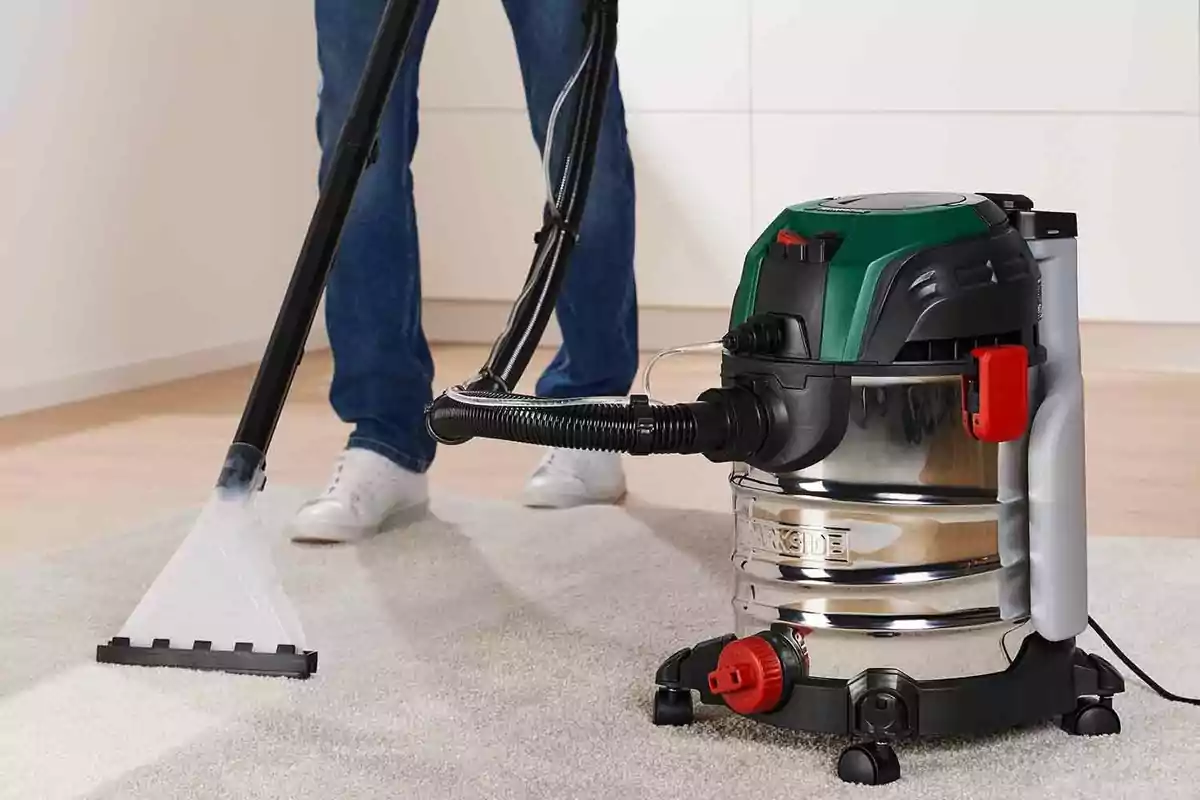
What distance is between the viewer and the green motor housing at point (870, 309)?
3.13 ft

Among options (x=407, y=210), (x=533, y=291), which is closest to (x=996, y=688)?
(x=533, y=291)

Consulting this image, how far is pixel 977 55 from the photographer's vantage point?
9.72 ft

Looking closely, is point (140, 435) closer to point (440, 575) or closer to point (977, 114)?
point (440, 575)

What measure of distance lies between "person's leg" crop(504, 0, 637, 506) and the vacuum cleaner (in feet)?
2.41

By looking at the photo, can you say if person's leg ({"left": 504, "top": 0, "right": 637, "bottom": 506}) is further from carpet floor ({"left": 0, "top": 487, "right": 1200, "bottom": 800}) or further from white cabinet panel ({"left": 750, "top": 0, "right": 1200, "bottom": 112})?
white cabinet panel ({"left": 750, "top": 0, "right": 1200, "bottom": 112})

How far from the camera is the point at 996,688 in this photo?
39.4 inches

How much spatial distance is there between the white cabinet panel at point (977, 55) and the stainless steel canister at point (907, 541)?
2.12 m

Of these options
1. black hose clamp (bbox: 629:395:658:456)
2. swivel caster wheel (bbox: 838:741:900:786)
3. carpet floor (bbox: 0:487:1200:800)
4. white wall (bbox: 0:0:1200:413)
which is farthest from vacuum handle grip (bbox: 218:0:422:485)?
white wall (bbox: 0:0:1200:413)

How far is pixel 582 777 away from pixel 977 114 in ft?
7.42

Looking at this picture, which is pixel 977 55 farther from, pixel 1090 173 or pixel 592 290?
pixel 592 290

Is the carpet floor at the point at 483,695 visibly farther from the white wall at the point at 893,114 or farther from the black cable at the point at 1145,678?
the white wall at the point at 893,114

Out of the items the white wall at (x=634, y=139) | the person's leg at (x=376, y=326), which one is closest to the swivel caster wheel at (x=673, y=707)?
the person's leg at (x=376, y=326)

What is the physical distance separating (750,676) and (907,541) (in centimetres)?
13

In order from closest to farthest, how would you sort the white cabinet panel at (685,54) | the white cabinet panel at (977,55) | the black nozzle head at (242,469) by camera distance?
the black nozzle head at (242,469) < the white cabinet panel at (977,55) < the white cabinet panel at (685,54)
